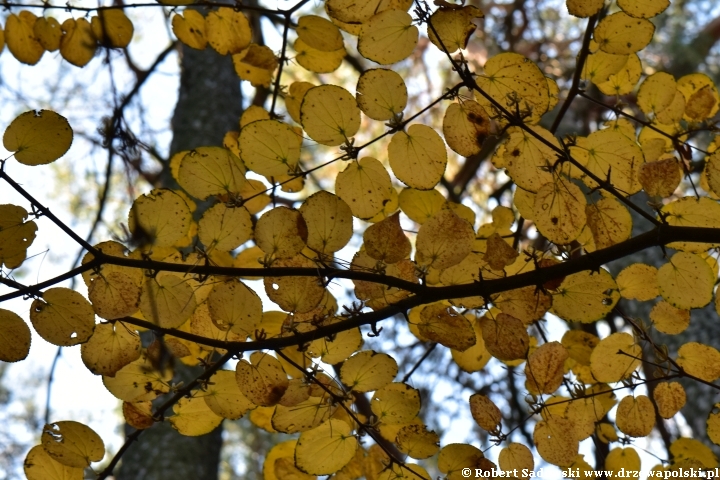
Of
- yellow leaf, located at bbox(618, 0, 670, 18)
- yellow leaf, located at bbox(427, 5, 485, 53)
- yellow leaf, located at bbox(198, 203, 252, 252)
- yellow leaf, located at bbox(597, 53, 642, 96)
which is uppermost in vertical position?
yellow leaf, located at bbox(597, 53, 642, 96)

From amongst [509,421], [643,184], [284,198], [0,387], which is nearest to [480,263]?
[643,184]

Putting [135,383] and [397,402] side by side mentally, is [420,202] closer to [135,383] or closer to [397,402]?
[397,402]

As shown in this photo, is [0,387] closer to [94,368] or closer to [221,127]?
[221,127]

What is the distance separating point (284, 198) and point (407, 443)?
1.59m

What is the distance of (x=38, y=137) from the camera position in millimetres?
772

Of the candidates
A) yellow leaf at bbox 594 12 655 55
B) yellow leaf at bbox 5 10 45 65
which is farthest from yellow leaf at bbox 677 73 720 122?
yellow leaf at bbox 5 10 45 65

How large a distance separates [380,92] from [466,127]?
14 centimetres

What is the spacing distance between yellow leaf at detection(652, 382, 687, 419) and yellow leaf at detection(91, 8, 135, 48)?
1169 mm

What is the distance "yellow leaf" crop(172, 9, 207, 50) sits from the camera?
121 cm

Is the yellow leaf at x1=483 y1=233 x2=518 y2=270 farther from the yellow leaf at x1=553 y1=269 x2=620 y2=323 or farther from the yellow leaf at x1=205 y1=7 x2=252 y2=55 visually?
the yellow leaf at x1=205 y1=7 x2=252 y2=55

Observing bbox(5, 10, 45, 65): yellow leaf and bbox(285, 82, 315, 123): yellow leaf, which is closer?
bbox(285, 82, 315, 123): yellow leaf

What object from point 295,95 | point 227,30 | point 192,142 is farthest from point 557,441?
point 192,142

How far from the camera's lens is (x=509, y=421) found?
2709mm

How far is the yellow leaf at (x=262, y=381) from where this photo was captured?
79 centimetres
